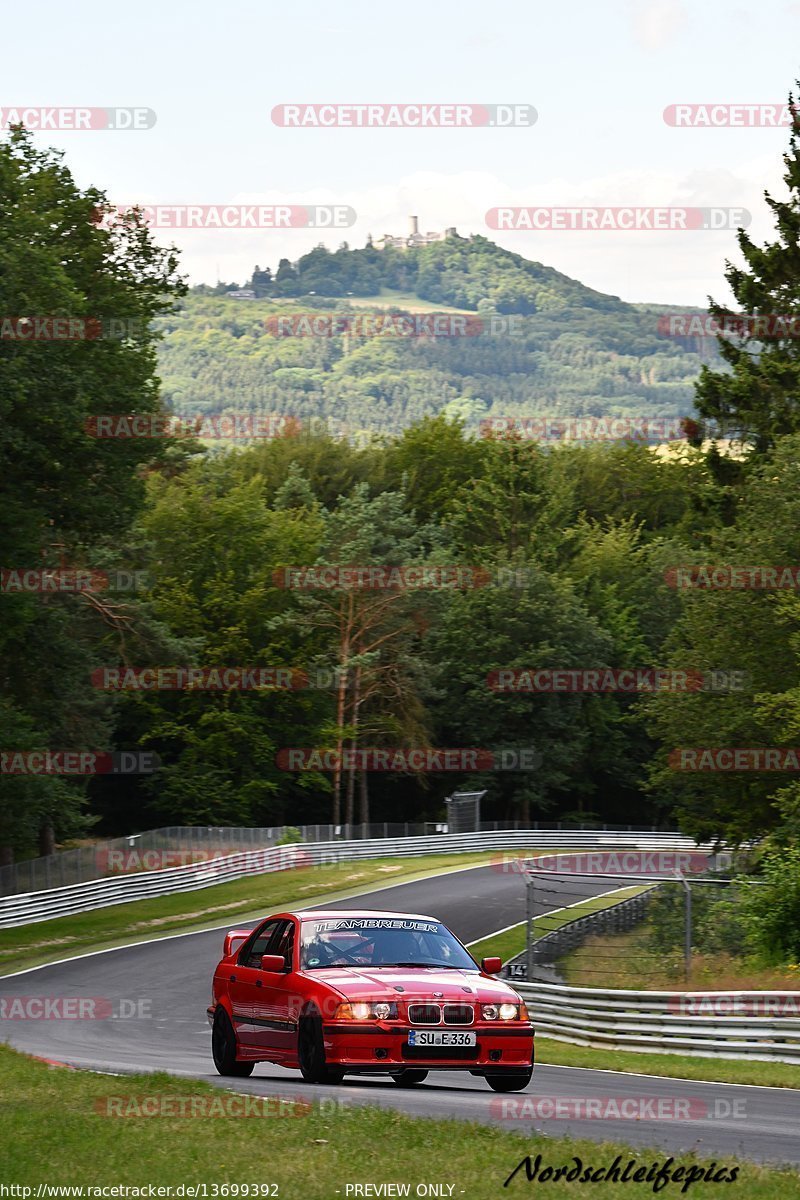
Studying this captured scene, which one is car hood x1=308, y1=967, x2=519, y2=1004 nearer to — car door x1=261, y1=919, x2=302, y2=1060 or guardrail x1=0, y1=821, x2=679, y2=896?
car door x1=261, y1=919, x2=302, y2=1060

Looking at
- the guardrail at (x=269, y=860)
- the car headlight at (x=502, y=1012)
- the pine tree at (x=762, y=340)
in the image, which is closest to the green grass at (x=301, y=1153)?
the car headlight at (x=502, y=1012)

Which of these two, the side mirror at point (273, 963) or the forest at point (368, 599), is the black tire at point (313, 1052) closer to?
the side mirror at point (273, 963)

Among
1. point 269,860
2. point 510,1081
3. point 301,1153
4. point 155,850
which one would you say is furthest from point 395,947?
point 269,860

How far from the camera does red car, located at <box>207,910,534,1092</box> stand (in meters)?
12.7

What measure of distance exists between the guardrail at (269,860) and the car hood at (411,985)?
1132 inches

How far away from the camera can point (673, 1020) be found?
2048 centimetres

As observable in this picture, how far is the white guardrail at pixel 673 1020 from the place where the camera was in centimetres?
1836

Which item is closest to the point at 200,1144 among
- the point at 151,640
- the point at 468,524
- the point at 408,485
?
the point at 151,640

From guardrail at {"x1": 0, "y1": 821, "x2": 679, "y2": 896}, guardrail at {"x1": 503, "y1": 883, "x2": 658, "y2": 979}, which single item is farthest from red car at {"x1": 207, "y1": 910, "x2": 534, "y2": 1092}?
guardrail at {"x1": 0, "y1": 821, "x2": 679, "y2": 896}

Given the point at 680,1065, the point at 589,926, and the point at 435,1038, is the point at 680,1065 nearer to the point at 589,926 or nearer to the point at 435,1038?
the point at 435,1038

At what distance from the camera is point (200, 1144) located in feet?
31.6

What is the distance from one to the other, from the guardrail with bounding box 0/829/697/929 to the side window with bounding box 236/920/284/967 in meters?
26.8

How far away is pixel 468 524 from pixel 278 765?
22140 mm

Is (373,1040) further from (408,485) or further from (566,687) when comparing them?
(408,485)
